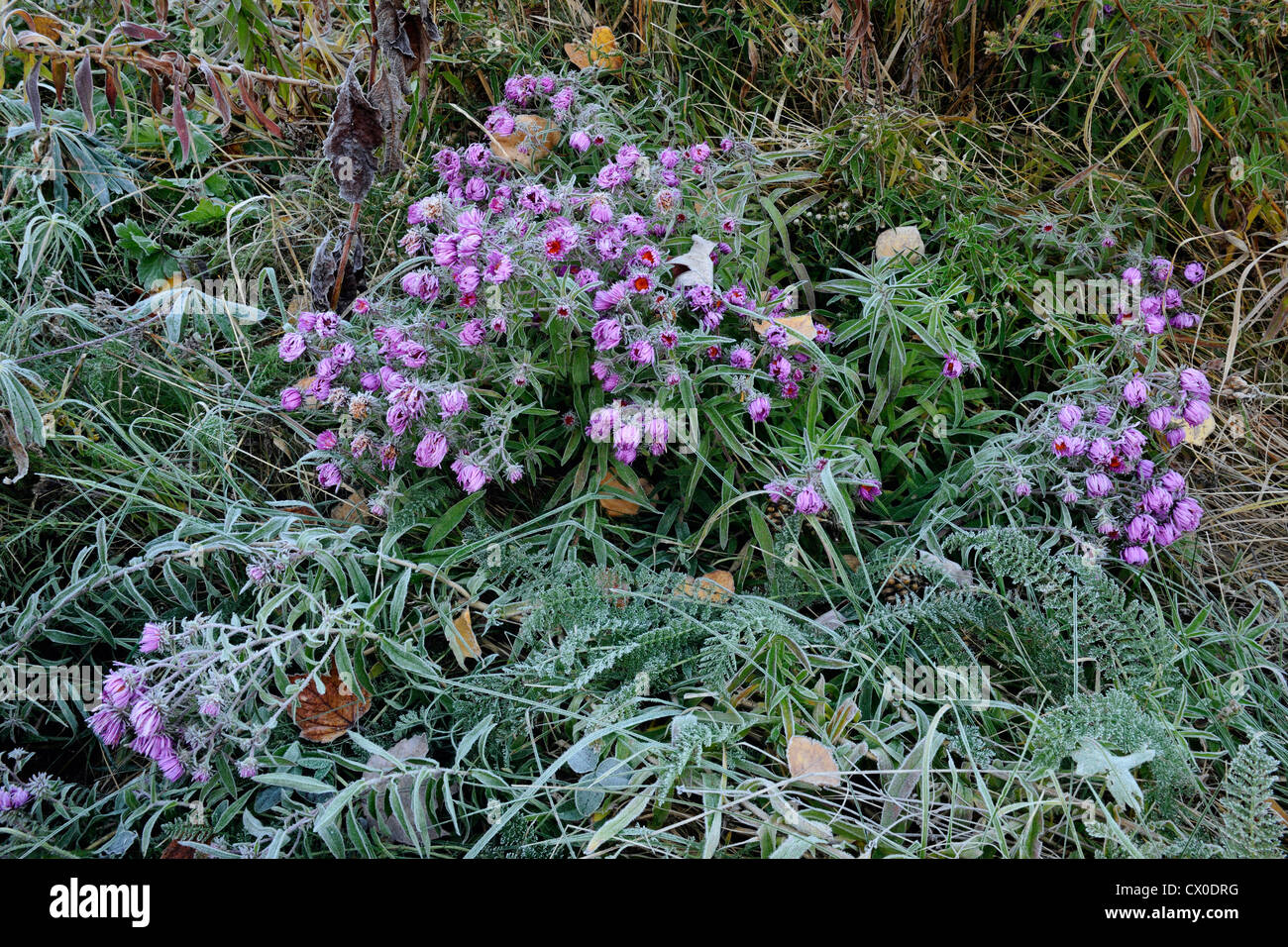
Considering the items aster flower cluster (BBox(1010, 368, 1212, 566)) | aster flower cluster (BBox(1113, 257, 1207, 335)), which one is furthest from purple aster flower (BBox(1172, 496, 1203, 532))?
aster flower cluster (BBox(1113, 257, 1207, 335))

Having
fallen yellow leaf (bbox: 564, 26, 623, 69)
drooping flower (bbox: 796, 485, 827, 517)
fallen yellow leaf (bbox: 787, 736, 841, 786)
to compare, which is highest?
fallen yellow leaf (bbox: 564, 26, 623, 69)

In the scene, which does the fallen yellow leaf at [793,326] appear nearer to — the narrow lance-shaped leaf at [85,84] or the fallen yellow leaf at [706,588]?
the fallen yellow leaf at [706,588]

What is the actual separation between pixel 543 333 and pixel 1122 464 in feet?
3.92

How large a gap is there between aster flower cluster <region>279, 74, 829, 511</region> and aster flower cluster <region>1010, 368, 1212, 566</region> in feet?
1.63

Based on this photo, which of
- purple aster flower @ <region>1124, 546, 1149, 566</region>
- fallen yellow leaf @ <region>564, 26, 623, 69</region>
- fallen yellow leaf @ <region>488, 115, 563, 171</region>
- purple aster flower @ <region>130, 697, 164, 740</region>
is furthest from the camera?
fallen yellow leaf @ <region>564, 26, 623, 69</region>

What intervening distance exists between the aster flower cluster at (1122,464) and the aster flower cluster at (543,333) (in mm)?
496

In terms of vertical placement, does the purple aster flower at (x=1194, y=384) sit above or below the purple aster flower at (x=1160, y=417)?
above

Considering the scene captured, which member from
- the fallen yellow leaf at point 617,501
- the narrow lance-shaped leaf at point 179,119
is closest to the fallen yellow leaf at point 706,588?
the fallen yellow leaf at point 617,501

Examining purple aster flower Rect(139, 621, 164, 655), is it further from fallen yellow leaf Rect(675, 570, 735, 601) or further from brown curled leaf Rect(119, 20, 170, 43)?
brown curled leaf Rect(119, 20, 170, 43)

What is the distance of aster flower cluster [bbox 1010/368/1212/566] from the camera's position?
1.78 metres

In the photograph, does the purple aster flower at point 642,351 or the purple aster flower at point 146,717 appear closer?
the purple aster flower at point 146,717

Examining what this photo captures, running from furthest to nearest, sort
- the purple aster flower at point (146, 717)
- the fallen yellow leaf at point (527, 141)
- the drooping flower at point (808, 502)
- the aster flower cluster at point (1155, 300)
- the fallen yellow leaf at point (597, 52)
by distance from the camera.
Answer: the fallen yellow leaf at point (597, 52) → the fallen yellow leaf at point (527, 141) → the aster flower cluster at point (1155, 300) → the drooping flower at point (808, 502) → the purple aster flower at point (146, 717)

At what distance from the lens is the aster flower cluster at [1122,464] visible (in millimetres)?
1780
